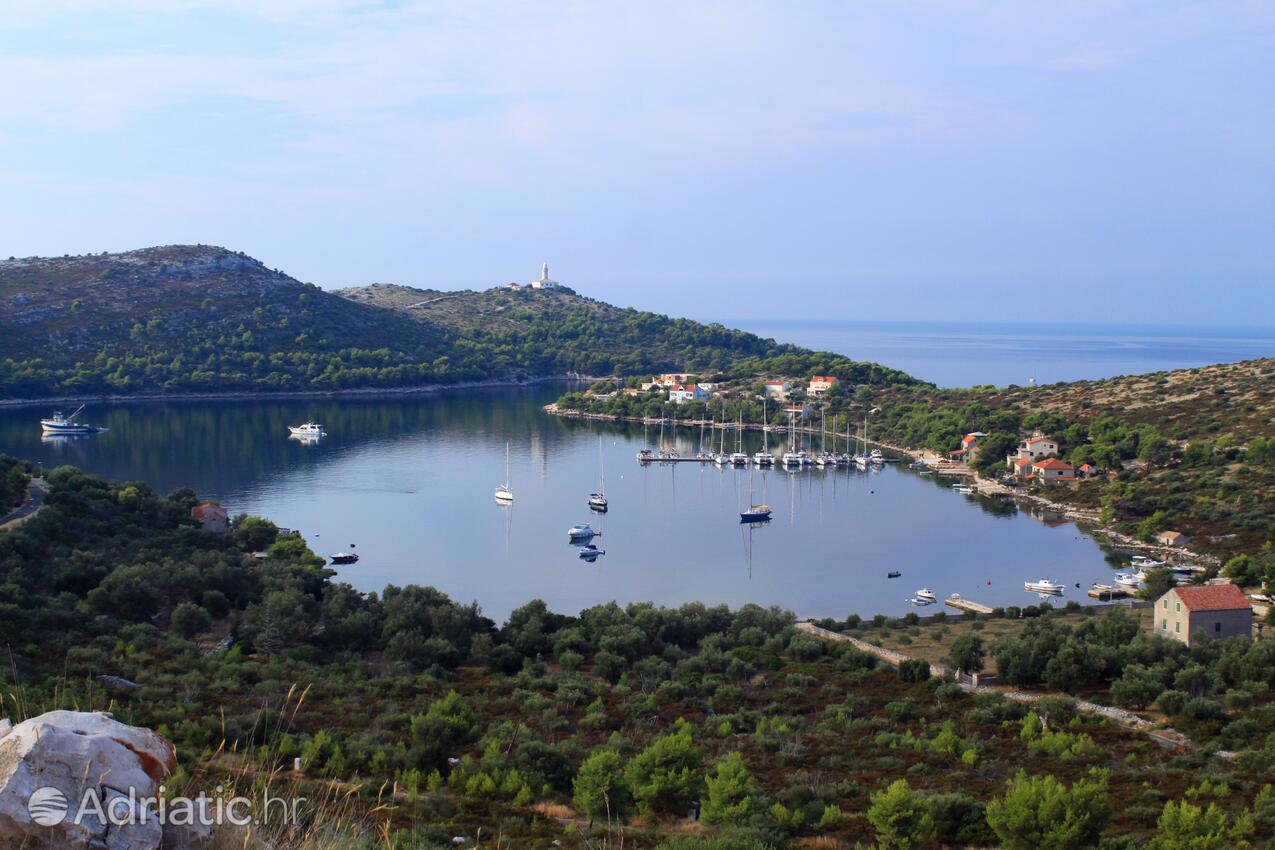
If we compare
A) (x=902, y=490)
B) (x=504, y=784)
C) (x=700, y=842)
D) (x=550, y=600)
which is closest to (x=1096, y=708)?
(x=504, y=784)

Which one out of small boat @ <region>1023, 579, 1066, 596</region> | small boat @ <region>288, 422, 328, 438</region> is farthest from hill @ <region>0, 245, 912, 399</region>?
small boat @ <region>1023, 579, 1066, 596</region>

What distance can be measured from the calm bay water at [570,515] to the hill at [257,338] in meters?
11.0

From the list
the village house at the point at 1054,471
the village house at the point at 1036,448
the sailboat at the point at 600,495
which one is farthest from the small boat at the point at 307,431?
the village house at the point at 1054,471

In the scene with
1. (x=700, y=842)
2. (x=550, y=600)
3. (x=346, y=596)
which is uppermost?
(x=700, y=842)

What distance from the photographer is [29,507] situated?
73.7 feet

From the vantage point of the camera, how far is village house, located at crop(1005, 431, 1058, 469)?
158 ft

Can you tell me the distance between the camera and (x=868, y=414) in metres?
65.9

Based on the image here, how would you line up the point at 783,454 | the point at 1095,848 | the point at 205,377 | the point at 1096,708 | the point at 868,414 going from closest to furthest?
the point at 1095,848 → the point at 1096,708 → the point at 783,454 → the point at 868,414 → the point at 205,377

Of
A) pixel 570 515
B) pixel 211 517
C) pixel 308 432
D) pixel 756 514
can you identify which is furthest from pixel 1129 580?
pixel 308 432

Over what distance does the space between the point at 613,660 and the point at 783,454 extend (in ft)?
134

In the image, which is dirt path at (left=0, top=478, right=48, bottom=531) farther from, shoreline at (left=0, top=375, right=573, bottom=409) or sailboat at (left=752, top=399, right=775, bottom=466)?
shoreline at (left=0, top=375, right=573, bottom=409)

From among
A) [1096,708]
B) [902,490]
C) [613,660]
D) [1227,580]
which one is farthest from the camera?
[902,490]

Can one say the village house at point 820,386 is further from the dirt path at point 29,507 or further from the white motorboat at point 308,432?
the dirt path at point 29,507

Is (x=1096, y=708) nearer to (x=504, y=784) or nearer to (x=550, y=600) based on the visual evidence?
(x=504, y=784)
